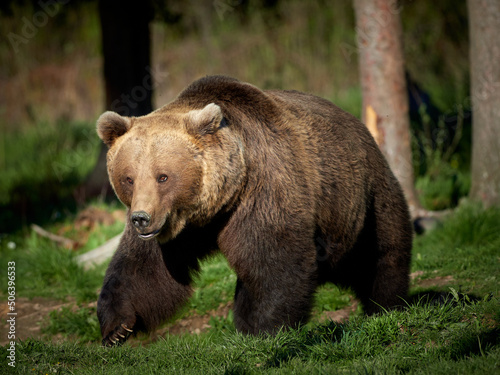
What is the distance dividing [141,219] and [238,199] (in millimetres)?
724

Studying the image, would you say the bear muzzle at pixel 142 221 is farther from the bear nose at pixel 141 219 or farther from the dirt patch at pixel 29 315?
the dirt patch at pixel 29 315

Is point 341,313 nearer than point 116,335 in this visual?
No

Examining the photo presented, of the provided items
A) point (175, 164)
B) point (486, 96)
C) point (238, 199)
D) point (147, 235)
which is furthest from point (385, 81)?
point (147, 235)

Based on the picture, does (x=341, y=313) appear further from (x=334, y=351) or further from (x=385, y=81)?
(x=385, y=81)

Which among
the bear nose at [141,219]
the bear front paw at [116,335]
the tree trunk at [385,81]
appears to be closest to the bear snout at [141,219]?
the bear nose at [141,219]

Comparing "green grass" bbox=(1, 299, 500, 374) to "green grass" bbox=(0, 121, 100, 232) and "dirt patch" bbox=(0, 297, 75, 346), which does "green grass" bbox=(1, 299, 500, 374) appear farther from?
"green grass" bbox=(0, 121, 100, 232)

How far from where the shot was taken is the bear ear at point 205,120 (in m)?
3.72

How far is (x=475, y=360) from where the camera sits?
3205mm

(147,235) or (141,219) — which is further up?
(141,219)

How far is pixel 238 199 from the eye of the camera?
392 cm

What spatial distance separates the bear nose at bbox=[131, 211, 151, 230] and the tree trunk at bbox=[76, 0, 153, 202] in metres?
6.05

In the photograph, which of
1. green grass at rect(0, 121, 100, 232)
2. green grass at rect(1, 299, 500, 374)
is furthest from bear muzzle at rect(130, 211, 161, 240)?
green grass at rect(0, 121, 100, 232)

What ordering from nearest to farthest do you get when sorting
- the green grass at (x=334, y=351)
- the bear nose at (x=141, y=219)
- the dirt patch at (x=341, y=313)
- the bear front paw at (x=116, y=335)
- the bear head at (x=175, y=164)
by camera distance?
the green grass at (x=334, y=351) → the bear nose at (x=141, y=219) → the bear head at (x=175, y=164) → the bear front paw at (x=116, y=335) → the dirt patch at (x=341, y=313)

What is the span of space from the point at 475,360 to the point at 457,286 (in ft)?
5.98
